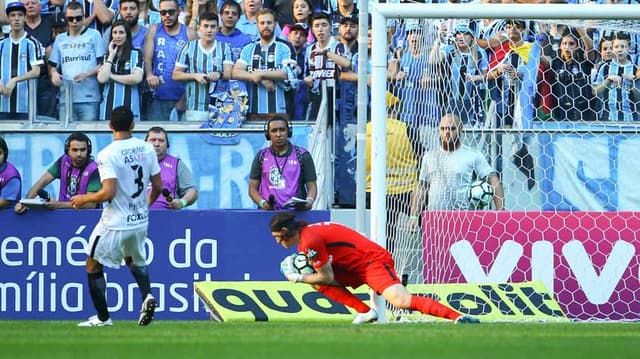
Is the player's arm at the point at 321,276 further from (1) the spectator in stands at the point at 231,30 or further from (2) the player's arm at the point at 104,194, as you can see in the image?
(1) the spectator in stands at the point at 231,30

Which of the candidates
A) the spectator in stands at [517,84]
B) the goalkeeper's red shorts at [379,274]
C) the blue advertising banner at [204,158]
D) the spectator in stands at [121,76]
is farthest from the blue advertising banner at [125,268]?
the spectator in stands at [517,84]

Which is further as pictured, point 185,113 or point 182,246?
point 185,113

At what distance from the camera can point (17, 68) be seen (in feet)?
52.5

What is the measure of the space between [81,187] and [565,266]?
5.41 meters

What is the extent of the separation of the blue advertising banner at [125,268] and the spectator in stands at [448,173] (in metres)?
1.64

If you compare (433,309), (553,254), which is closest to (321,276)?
(433,309)

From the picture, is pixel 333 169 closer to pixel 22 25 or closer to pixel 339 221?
pixel 339 221

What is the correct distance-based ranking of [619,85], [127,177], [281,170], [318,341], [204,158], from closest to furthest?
[318,341], [127,177], [281,170], [619,85], [204,158]

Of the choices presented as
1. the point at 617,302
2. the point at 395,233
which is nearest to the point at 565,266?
the point at 617,302

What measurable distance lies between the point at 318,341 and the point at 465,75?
6.27 metres

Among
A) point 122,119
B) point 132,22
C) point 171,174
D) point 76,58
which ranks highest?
point 132,22

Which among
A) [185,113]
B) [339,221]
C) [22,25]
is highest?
[22,25]

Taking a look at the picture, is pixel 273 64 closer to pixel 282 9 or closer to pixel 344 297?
pixel 282 9

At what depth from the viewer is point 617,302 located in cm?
1371
